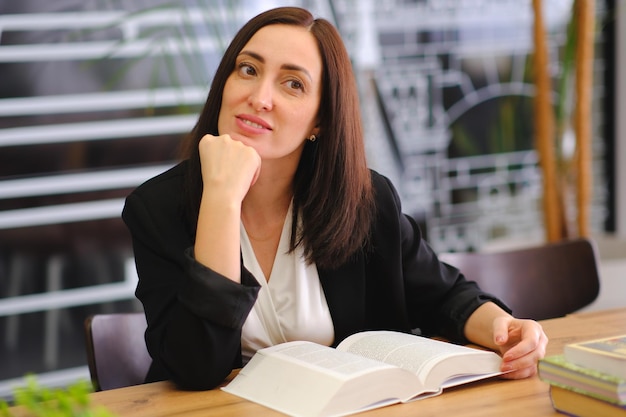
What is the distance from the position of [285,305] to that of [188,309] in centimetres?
37

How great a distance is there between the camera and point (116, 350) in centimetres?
182

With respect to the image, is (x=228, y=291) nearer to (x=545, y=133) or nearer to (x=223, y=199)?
(x=223, y=199)

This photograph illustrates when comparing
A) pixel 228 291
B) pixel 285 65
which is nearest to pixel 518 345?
pixel 228 291

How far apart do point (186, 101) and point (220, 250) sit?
201 cm

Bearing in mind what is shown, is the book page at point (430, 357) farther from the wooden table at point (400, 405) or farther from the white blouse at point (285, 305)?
the white blouse at point (285, 305)

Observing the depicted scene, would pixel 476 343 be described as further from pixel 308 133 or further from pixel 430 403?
pixel 308 133

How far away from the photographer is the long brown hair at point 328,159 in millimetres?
1875

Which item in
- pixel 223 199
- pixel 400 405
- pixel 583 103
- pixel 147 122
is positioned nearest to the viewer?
pixel 400 405

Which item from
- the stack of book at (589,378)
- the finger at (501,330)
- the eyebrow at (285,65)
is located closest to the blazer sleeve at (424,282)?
the finger at (501,330)

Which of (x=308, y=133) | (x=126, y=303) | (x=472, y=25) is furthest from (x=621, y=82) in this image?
(x=308, y=133)

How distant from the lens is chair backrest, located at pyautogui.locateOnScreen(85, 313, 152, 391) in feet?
5.83

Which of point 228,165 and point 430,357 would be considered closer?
point 430,357

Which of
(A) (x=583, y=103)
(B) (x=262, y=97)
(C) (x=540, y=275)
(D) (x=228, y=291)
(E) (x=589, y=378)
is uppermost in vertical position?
Answer: (B) (x=262, y=97)

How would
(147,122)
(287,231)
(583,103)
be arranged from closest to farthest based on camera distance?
(287,231) → (147,122) → (583,103)
